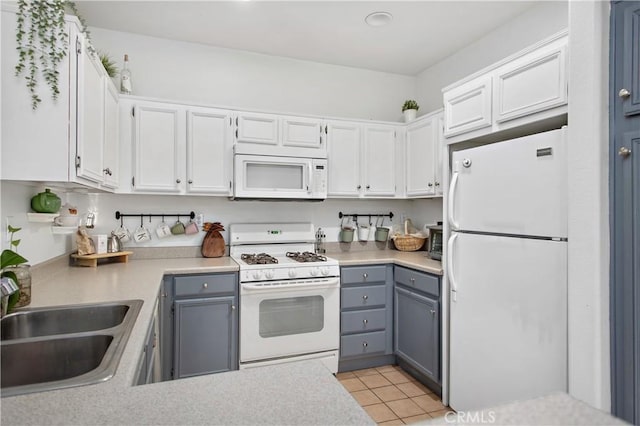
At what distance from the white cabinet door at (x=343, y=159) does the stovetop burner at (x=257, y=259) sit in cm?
79

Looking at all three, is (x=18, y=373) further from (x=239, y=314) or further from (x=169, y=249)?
(x=169, y=249)

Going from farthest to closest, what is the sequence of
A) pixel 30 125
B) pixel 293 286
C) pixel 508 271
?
pixel 293 286 → pixel 508 271 → pixel 30 125

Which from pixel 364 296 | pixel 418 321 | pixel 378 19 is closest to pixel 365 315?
pixel 364 296

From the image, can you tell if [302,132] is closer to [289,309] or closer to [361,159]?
[361,159]

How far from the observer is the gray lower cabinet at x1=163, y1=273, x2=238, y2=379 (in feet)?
8.31

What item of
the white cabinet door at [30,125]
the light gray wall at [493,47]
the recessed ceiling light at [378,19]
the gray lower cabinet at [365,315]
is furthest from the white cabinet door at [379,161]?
the white cabinet door at [30,125]

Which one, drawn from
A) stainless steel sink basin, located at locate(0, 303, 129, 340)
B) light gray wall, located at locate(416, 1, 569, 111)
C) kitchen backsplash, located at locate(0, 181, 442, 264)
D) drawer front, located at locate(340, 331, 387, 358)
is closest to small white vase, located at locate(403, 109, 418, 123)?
light gray wall, located at locate(416, 1, 569, 111)

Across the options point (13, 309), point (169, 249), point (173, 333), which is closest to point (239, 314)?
point (173, 333)

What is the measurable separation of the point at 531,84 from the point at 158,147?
250 cm

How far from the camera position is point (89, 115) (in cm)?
187

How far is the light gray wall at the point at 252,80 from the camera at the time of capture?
10.2 ft

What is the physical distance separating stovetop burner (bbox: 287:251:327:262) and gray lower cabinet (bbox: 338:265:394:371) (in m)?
0.21

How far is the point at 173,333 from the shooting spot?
2.53 m

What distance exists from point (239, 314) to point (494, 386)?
1.69 metres
